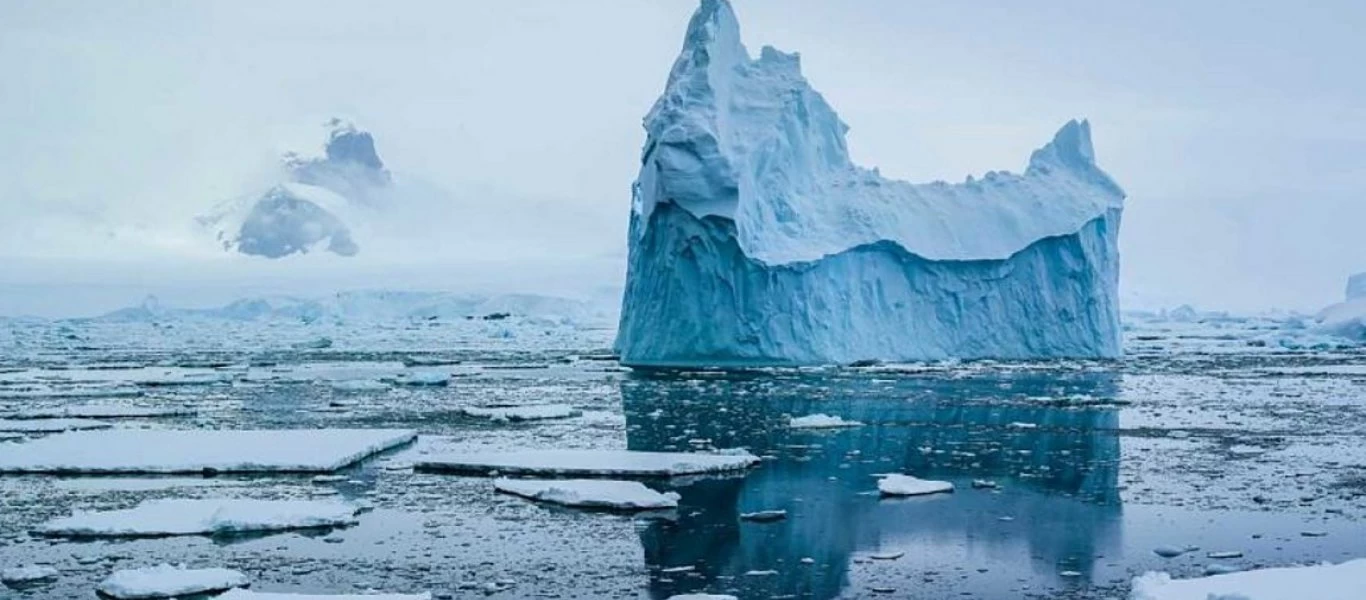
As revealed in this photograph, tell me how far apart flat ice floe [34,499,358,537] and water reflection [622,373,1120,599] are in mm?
2228

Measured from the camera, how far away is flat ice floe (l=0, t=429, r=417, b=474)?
38.5ft

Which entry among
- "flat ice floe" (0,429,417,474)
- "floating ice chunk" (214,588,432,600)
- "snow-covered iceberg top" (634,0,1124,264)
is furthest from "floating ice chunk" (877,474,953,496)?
"snow-covered iceberg top" (634,0,1124,264)

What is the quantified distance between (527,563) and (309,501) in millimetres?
2599

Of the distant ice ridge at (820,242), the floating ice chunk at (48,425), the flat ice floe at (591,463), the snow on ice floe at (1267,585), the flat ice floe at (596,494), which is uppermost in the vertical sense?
the distant ice ridge at (820,242)

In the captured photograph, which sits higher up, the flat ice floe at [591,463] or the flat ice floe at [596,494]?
the flat ice floe at [591,463]

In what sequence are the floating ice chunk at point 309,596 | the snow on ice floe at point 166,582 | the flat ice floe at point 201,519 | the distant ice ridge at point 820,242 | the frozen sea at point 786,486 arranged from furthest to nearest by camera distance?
1. the distant ice ridge at point 820,242
2. the flat ice floe at point 201,519
3. the frozen sea at point 786,486
4. the snow on ice floe at point 166,582
5. the floating ice chunk at point 309,596

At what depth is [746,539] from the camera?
8.73m

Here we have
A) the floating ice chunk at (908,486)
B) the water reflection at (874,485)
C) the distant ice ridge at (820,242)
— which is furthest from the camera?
the distant ice ridge at (820,242)

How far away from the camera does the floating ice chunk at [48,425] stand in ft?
48.5

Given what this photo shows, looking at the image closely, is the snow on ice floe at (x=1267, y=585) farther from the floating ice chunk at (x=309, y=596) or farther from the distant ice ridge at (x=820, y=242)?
the distant ice ridge at (x=820, y=242)

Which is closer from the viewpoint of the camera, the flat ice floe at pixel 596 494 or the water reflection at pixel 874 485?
the water reflection at pixel 874 485

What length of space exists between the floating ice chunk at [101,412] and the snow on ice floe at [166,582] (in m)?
9.75

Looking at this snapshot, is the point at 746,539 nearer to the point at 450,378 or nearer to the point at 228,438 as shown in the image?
the point at 228,438

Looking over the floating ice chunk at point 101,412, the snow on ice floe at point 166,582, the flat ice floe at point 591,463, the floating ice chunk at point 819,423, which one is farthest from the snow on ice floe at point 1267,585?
the floating ice chunk at point 101,412
